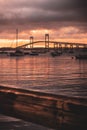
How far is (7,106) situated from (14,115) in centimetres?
38

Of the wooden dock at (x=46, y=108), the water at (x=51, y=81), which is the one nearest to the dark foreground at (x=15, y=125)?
the wooden dock at (x=46, y=108)

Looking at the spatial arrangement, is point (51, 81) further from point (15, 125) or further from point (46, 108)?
point (46, 108)

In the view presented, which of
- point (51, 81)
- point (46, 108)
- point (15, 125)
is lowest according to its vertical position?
point (51, 81)

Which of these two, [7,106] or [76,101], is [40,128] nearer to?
[76,101]

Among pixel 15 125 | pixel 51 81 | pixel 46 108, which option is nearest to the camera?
pixel 46 108

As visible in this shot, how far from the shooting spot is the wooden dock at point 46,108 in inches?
314

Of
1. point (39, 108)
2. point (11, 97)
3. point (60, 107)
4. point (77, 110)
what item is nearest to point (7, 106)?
point (11, 97)

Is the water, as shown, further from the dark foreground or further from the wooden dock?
the dark foreground

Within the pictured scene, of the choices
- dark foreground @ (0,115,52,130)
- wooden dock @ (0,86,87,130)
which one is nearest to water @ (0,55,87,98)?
wooden dock @ (0,86,87,130)

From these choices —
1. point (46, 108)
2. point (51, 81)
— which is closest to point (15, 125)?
point (46, 108)

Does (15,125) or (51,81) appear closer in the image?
(15,125)

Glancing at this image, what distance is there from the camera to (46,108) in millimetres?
8852

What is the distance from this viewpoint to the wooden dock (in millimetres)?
7969

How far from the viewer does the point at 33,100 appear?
30.5ft
